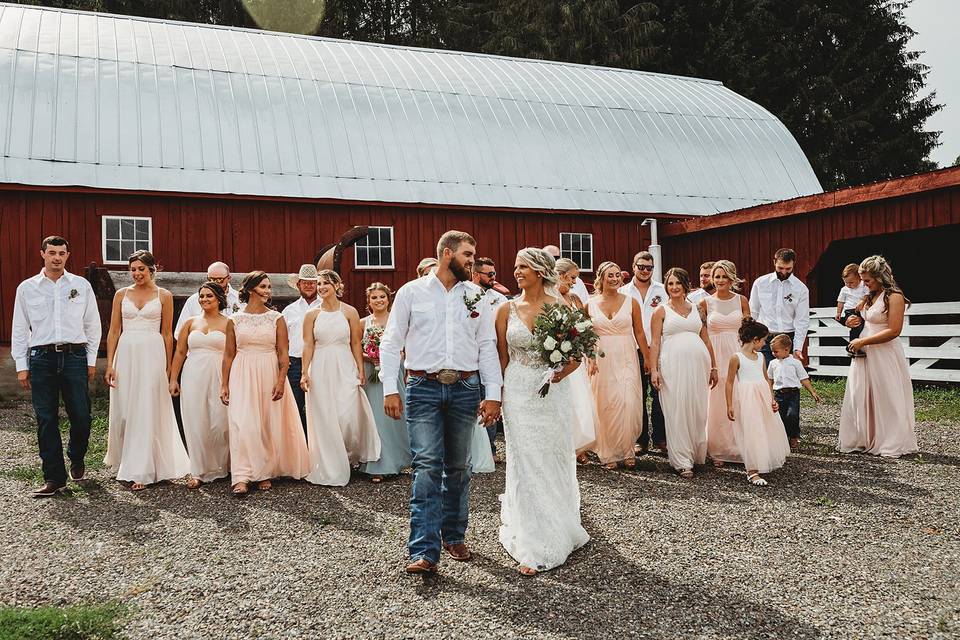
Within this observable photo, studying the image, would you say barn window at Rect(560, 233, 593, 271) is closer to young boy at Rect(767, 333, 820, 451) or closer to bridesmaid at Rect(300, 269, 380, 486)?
young boy at Rect(767, 333, 820, 451)

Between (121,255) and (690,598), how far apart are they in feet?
44.5

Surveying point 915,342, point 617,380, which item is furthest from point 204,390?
point 915,342

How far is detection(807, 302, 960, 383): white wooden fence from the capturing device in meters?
13.9

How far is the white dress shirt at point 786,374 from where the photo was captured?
345 inches

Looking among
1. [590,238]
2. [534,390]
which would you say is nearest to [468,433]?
[534,390]

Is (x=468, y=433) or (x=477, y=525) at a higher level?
(x=468, y=433)

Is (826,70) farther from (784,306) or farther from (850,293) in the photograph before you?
(784,306)

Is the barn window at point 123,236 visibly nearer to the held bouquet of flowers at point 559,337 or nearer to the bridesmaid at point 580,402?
the bridesmaid at point 580,402

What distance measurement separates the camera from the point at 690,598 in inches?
173

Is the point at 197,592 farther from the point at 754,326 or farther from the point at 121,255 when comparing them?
the point at 121,255

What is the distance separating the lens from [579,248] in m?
18.6

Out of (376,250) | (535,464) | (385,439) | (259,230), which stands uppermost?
(259,230)

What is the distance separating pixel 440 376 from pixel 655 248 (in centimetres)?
1401

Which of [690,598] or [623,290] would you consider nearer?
[690,598]
